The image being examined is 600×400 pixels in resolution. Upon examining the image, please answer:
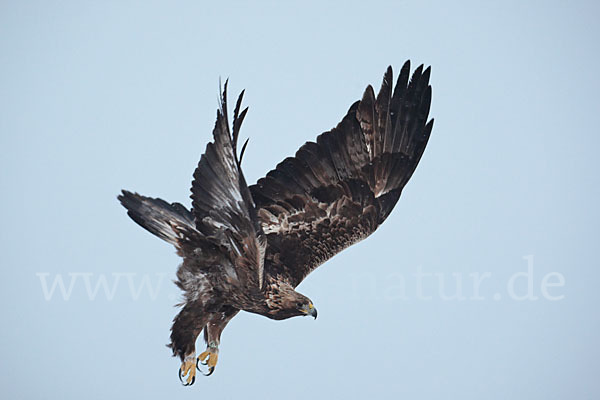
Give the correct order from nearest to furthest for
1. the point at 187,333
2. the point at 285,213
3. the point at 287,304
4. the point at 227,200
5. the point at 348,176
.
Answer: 1. the point at 227,200
2. the point at 287,304
3. the point at 187,333
4. the point at 285,213
5. the point at 348,176

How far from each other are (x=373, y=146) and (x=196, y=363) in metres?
3.33

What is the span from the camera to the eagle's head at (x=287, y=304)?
8.37 meters

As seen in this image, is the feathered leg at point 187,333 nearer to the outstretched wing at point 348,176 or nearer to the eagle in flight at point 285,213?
the eagle in flight at point 285,213

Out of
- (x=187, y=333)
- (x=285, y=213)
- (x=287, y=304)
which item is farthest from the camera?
(x=285, y=213)

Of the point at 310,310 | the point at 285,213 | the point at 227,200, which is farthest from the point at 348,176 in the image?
the point at 227,200

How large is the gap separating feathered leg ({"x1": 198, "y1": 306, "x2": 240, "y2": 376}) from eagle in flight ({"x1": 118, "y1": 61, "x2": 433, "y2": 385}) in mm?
12

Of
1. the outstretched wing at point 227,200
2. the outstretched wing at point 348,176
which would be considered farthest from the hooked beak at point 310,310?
the outstretched wing at point 348,176

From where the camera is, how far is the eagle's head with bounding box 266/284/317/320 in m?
8.37

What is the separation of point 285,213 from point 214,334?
5.37 ft

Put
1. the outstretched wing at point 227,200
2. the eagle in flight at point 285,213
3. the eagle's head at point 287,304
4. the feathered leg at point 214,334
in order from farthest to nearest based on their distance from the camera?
the feathered leg at point 214,334
the eagle's head at point 287,304
the eagle in flight at point 285,213
the outstretched wing at point 227,200

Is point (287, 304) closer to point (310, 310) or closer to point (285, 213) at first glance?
point (310, 310)

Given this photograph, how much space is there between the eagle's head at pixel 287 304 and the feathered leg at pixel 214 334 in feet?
2.88

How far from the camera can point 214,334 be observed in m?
9.34

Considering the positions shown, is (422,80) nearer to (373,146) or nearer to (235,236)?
(373,146)
